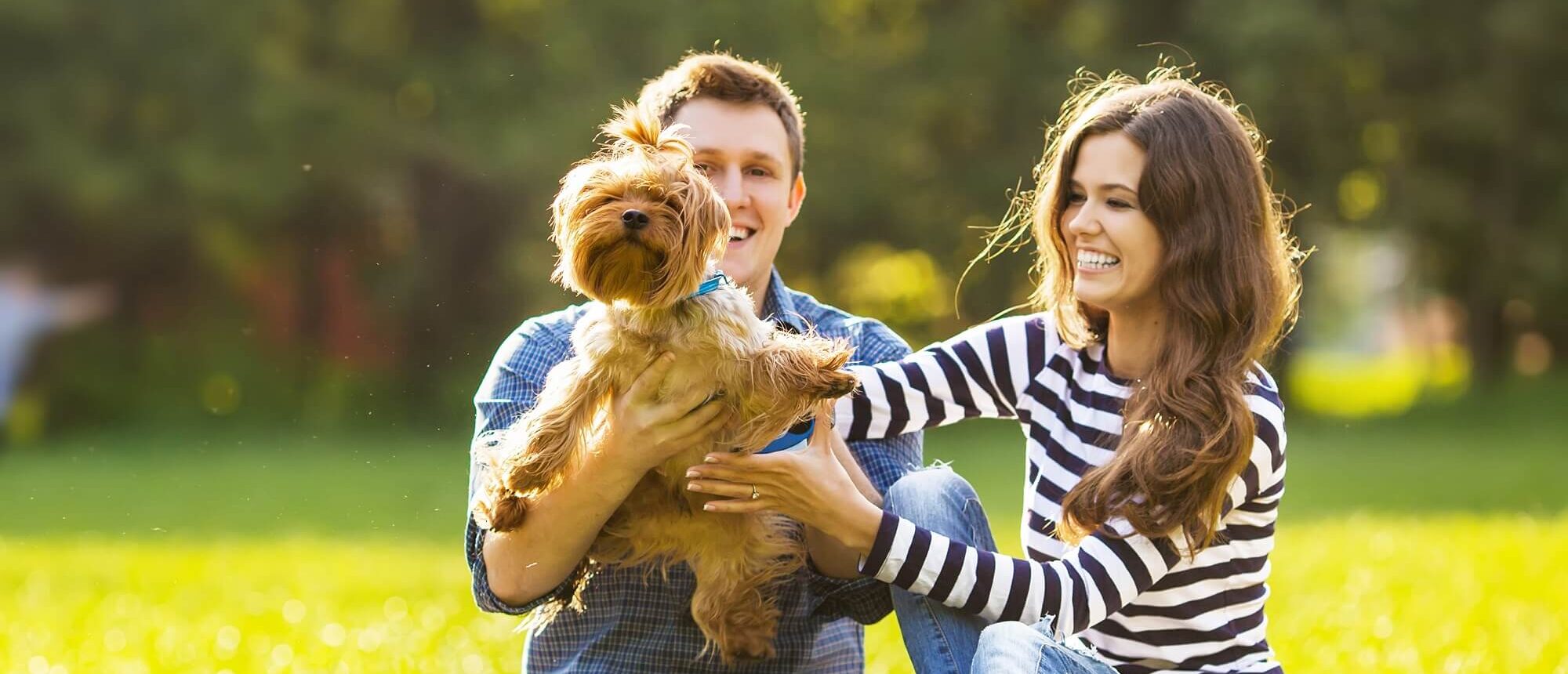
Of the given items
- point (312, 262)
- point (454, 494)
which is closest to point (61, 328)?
point (312, 262)

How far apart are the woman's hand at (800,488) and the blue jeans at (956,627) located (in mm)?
176

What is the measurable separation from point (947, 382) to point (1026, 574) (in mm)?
718

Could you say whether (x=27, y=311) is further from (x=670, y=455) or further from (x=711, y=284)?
(x=711, y=284)

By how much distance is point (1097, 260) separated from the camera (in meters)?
3.83

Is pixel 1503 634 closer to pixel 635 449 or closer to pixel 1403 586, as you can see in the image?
pixel 1403 586

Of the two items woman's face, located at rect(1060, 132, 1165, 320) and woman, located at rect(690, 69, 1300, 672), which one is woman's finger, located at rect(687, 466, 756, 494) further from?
woman's face, located at rect(1060, 132, 1165, 320)

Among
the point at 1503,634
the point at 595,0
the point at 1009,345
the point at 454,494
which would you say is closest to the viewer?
the point at 1009,345

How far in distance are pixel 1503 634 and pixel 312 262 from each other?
69.3ft

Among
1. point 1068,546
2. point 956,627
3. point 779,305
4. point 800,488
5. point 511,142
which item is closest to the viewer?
point 800,488

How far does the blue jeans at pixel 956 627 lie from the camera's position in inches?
129

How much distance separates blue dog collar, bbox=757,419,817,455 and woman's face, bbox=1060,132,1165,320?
79 cm

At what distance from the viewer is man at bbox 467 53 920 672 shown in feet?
11.9

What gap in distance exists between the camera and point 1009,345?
13.5 ft

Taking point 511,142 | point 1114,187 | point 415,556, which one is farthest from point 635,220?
point 511,142
